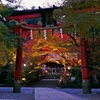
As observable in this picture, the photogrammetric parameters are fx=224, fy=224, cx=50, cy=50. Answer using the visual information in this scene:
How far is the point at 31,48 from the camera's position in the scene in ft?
89.2

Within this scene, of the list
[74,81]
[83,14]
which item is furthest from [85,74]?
[74,81]

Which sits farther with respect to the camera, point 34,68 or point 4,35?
point 34,68

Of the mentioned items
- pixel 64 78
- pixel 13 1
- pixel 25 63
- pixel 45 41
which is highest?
pixel 13 1

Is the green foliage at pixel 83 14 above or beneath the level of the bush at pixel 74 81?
above

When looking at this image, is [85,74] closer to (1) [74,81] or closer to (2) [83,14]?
Answer: (2) [83,14]

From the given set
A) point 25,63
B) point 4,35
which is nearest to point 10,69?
point 25,63

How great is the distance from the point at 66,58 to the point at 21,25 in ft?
31.2

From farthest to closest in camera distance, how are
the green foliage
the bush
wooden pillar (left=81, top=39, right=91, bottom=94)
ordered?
the bush, wooden pillar (left=81, top=39, right=91, bottom=94), the green foliage

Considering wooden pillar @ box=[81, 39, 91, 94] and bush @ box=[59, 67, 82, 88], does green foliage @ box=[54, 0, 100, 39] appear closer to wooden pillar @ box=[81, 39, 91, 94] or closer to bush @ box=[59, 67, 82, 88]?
wooden pillar @ box=[81, 39, 91, 94]

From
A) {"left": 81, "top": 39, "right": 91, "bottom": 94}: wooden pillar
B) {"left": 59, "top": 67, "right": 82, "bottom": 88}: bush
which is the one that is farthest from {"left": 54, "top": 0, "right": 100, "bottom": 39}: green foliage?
{"left": 59, "top": 67, "right": 82, "bottom": 88}: bush

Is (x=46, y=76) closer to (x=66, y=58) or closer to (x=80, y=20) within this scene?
(x=66, y=58)

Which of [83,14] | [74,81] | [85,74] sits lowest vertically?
[74,81]

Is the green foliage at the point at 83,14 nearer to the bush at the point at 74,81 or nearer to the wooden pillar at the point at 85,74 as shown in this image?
the wooden pillar at the point at 85,74

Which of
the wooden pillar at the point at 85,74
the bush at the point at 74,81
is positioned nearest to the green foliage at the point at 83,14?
the wooden pillar at the point at 85,74
